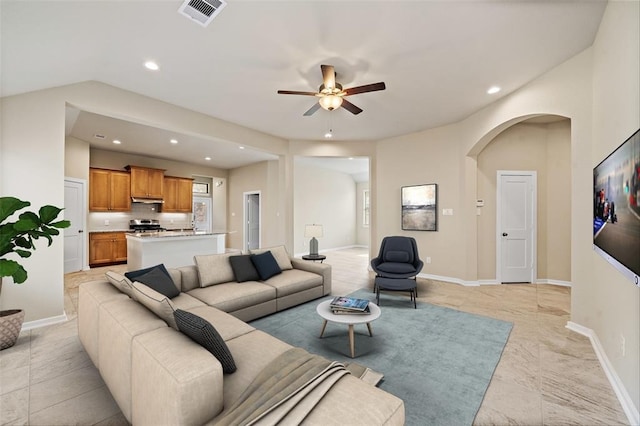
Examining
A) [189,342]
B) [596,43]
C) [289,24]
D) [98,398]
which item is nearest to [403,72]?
[289,24]

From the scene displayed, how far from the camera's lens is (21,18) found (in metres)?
2.06

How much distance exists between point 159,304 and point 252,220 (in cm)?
757

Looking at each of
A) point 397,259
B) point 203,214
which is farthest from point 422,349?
point 203,214

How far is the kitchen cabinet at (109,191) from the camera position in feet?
21.3

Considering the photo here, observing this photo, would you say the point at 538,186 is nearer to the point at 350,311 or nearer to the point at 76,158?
the point at 350,311

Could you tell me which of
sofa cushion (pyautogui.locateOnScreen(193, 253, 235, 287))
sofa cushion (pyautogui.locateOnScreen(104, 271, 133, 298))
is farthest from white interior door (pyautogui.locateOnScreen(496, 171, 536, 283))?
sofa cushion (pyautogui.locateOnScreen(104, 271, 133, 298))

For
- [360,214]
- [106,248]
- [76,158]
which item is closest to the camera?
[76,158]

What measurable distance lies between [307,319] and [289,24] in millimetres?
3089

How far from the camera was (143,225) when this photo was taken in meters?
7.22

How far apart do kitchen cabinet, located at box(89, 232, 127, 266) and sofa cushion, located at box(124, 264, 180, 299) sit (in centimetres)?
503

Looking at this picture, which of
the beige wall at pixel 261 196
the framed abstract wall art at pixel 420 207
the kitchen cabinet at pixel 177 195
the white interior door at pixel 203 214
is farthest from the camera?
the white interior door at pixel 203 214

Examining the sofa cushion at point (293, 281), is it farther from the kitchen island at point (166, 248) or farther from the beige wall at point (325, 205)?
the beige wall at point (325, 205)

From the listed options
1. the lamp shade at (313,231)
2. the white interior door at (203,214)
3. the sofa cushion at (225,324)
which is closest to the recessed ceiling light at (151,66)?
the sofa cushion at (225,324)

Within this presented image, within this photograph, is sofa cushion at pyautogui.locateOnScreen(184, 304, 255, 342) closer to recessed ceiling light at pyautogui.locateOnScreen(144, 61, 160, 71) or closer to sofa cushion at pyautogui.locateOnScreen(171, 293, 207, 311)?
sofa cushion at pyautogui.locateOnScreen(171, 293, 207, 311)
